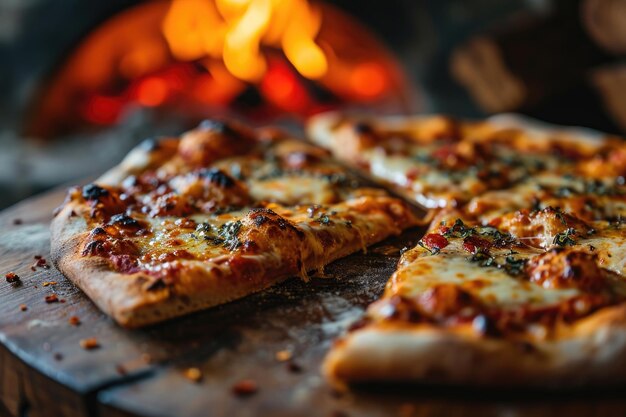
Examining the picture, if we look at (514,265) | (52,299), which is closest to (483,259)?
(514,265)

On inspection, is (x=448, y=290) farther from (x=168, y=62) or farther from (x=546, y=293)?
(x=168, y=62)

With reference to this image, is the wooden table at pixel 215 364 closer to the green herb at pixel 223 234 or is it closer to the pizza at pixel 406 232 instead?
the pizza at pixel 406 232

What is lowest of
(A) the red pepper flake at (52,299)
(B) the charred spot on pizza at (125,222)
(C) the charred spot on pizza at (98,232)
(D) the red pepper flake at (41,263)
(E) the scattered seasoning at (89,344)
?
(D) the red pepper flake at (41,263)

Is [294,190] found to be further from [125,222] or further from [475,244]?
[475,244]

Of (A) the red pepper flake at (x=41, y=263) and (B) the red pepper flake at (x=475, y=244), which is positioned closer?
(B) the red pepper flake at (x=475, y=244)

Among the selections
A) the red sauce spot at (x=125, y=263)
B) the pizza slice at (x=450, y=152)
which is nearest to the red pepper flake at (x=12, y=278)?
the red sauce spot at (x=125, y=263)

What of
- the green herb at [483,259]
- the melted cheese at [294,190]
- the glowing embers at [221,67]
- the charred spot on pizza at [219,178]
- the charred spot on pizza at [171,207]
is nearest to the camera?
the green herb at [483,259]

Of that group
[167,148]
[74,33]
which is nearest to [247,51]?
[74,33]
